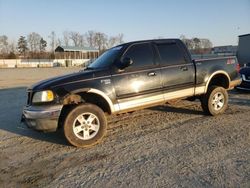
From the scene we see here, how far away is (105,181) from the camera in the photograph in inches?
168

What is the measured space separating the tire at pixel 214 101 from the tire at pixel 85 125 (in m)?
2.94

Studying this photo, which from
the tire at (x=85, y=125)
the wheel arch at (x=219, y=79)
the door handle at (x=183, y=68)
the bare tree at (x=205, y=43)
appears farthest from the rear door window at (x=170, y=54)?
the bare tree at (x=205, y=43)

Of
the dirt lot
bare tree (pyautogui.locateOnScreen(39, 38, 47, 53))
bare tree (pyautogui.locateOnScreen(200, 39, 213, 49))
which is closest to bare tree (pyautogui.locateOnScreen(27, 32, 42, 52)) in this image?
bare tree (pyautogui.locateOnScreen(39, 38, 47, 53))

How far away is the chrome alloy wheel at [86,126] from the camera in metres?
5.94

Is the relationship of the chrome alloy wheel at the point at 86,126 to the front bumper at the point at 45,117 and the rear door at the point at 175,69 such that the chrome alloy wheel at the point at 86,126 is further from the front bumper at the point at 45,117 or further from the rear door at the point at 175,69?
the rear door at the point at 175,69

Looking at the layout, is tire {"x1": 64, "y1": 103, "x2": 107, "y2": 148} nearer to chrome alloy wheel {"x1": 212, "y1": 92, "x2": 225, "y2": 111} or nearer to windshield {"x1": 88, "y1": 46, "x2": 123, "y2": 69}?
windshield {"x1": 88, "y1": 46, "x2": 123, "y2": 69}

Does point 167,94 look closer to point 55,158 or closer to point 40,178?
point 55,158

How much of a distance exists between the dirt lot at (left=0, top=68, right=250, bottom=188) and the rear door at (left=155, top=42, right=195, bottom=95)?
839 millimetres

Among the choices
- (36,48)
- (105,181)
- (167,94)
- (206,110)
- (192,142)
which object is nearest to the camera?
(105,181)

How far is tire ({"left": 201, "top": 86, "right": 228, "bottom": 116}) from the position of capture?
Result: 7758 millimetres

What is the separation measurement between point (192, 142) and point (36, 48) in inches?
5149

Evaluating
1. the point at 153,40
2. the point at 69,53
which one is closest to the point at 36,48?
the point at 69,53

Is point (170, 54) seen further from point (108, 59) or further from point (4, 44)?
point (4, 44)

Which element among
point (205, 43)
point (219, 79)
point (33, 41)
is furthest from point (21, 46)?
point (219, 79)
